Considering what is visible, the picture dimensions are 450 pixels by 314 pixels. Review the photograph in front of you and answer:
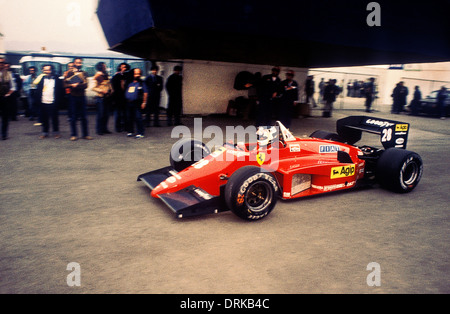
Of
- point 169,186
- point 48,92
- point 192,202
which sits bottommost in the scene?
point 192,202

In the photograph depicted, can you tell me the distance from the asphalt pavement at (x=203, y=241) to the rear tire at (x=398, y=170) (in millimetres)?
206

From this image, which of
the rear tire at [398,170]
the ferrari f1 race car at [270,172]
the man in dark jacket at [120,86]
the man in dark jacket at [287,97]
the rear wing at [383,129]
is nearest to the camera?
the ferrari f1 race car at [270,172]

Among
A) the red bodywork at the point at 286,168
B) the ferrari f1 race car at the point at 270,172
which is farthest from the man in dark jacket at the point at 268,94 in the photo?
the red bodywork at the point at 286,168

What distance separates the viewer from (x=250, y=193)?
439 centimetres

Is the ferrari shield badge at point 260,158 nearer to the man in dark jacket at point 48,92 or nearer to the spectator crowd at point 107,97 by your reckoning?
the spectator crowd at point 107,97

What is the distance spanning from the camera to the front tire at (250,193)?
411 centimetres

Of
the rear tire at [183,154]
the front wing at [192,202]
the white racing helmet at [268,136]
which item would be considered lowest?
the front wing at [192,202]

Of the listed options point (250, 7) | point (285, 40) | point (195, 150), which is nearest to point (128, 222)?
point (195, 150)

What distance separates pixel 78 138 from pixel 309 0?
7144 mm

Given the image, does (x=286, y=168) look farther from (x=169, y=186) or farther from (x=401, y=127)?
(x=401, y=127)

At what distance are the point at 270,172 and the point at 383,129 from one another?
9.56 ft

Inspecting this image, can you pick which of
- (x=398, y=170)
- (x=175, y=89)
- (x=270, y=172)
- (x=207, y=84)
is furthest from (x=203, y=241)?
(x=207, y=84)

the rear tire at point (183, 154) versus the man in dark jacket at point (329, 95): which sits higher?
the man in dark jacket at point (329, 95)

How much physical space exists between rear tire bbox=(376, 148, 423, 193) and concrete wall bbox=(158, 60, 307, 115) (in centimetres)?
951
